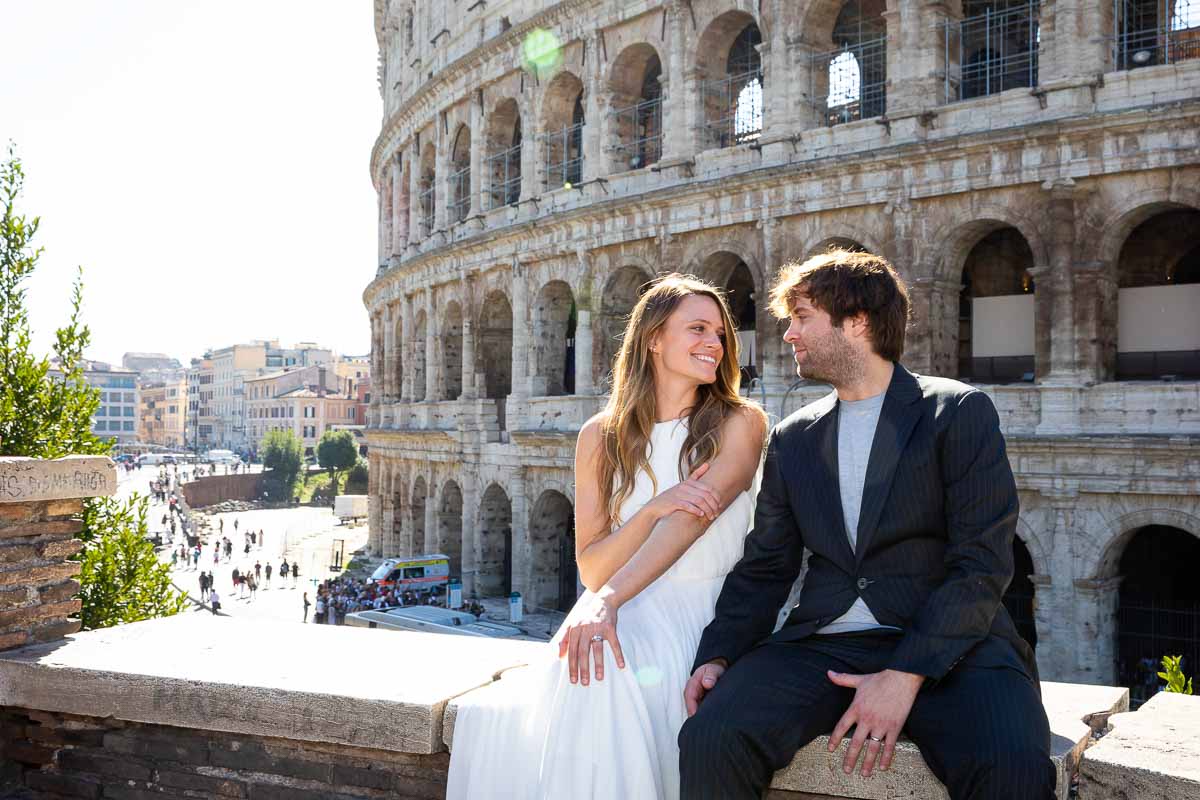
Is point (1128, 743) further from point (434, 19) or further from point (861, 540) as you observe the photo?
point (434, 19)

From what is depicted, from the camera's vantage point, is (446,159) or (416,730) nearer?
(416,730)

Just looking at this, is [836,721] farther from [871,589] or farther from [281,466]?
[281,466]

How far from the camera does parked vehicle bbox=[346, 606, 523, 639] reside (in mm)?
19766

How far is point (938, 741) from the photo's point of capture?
2879 mm

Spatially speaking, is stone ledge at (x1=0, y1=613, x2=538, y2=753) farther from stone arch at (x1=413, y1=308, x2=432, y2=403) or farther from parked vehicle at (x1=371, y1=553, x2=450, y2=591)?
stone arch at (x1=413, y1=308, x2=432, y2=403)

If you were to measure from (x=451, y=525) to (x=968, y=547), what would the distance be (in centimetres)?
2480

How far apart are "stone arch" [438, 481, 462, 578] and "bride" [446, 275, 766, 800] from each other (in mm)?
23301

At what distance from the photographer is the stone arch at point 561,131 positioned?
23.0m

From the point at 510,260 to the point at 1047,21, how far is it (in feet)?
38.5

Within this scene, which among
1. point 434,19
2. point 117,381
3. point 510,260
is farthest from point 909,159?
point 117,381

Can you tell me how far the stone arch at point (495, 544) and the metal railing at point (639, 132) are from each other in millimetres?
7965

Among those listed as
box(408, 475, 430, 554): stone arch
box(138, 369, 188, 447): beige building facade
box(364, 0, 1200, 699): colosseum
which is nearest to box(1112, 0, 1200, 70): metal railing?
box(364, 0, 1200, 699): colosseum

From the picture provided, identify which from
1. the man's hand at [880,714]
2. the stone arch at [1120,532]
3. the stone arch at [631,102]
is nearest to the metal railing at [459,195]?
the stone arch at [631,102]

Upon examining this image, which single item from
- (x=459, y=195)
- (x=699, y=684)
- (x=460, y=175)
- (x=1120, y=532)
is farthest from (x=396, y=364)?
(x=699, y=684)
